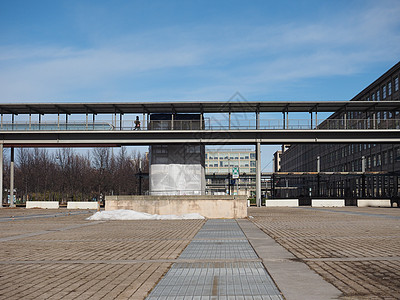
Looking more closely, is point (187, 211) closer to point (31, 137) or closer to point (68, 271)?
point (68, 271)

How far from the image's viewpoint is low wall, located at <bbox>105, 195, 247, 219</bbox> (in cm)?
3164

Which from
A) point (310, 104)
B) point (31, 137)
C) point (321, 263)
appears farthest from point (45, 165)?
point (321, 263)

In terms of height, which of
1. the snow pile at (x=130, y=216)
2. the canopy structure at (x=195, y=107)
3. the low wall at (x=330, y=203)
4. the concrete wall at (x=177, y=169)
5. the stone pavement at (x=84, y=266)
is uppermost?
the canopy structure at (x=195, y=107)

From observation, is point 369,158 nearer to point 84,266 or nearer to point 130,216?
point 130,216

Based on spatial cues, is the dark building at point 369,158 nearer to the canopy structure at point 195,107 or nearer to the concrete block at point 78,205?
the canopy structure at point 195,107

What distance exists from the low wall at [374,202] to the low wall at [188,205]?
1334 inches

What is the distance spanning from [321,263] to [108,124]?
149 ft

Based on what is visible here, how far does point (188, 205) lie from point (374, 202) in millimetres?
36996

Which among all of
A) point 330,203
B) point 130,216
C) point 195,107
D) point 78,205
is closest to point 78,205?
point 78,205

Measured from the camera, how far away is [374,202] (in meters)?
60.2

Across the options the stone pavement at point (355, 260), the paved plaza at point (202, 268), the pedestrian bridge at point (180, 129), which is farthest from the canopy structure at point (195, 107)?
the paved plaza at point (202, 268)

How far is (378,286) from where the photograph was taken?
308 inches

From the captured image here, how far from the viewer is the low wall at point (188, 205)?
31.6 metres

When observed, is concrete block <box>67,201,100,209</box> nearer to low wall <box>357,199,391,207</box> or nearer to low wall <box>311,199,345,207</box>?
low wall <box>311,199,345,207</box>
